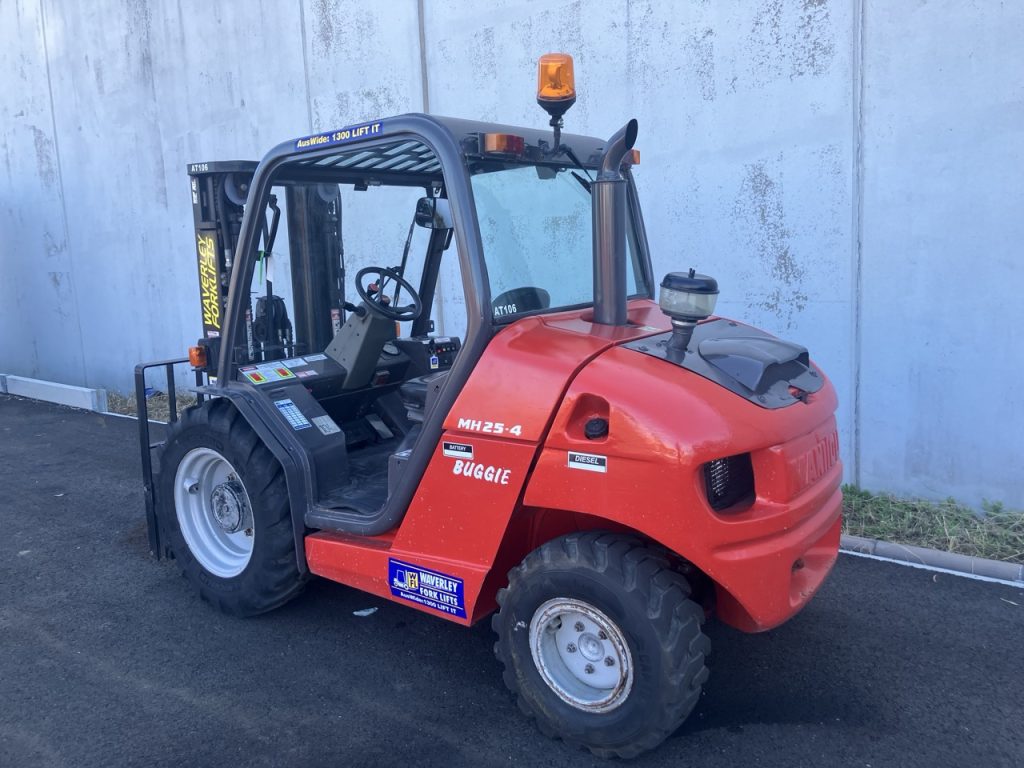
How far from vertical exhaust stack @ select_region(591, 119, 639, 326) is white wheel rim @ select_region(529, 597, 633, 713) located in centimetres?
125

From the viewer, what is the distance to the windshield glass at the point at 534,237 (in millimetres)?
3463

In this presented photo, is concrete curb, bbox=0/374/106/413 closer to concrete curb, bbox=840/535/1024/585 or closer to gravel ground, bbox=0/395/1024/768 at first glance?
gravel ground, bbox=0/395/1024/768

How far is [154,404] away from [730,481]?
9.00 meters

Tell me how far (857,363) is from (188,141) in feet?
26.7

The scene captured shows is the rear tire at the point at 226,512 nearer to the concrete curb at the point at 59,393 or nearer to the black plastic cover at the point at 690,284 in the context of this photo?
the black plastic cover at the point at 690,284

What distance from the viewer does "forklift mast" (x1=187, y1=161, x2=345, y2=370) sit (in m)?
4.85

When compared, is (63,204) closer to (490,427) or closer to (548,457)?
(490,427)

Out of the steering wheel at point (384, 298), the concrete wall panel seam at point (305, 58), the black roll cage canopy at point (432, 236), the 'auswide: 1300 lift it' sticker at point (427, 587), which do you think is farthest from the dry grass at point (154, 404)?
the 'auswide: 1300 lift it' sticker at point (427, 587)

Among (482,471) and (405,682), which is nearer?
(482,471)

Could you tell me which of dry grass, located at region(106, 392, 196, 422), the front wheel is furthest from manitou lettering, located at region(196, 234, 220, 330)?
dry grass, located at region(106, 392, 196, 422)

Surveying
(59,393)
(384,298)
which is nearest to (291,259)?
(384,298)

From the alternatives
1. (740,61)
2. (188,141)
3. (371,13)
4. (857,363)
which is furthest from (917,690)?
(188,141)

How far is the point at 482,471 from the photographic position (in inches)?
126

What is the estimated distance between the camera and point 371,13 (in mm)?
8266
